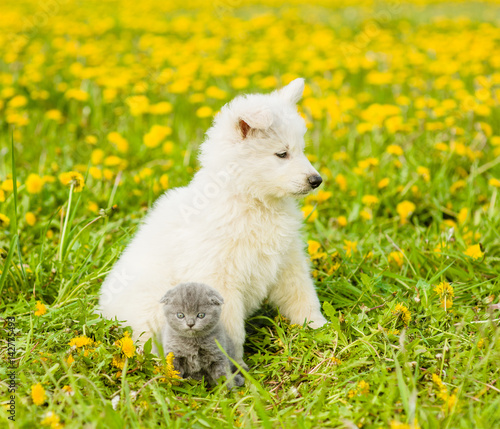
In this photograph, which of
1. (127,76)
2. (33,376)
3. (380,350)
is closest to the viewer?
(33,376)

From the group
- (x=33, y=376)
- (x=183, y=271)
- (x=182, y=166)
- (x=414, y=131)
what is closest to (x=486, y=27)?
(x=414, y=131)

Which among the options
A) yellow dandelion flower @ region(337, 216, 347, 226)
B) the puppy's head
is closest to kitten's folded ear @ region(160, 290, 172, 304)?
the puppy's head

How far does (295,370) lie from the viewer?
9.09ft

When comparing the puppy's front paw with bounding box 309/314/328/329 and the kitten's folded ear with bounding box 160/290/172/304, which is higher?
the kitten's folded ear with bounding box 160/290/172/304

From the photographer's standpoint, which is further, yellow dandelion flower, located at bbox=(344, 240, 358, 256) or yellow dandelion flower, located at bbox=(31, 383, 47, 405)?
yellow dandelion flower, located at bbox=(344, 240, 358, 256)

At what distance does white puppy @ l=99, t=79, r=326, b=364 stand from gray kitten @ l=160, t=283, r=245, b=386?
0.14 meters

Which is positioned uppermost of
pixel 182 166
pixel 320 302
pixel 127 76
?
pixel 127 76

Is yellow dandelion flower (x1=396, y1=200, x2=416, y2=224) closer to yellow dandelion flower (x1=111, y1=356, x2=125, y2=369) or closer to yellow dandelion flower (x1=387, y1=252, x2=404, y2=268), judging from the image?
yellow dandelion flower (x1=387, y1=252, x2=404, y2=268)

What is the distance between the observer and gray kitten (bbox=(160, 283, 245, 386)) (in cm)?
258

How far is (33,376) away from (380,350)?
1.71 m

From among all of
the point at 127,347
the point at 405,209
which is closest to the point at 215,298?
the point at 127,347

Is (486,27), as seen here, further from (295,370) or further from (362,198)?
(295,370)

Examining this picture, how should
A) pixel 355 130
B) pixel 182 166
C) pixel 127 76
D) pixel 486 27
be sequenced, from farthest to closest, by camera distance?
pixel 486 27 < pixel 127 76 < pixel 355 130 < pixel 182 166

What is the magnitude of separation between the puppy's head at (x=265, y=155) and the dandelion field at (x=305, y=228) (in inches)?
29.4
